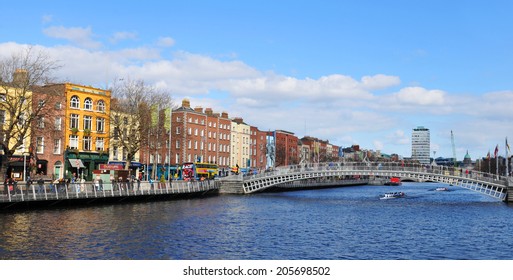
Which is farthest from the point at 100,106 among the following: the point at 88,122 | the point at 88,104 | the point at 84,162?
the point at 84,162

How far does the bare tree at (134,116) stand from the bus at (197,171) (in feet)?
49.0

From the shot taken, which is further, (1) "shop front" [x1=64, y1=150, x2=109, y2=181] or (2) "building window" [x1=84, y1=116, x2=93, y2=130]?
(2) "building window" [x1=84, y1=116, x2=93, y2=130]

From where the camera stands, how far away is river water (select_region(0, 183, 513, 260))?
29.6 metres

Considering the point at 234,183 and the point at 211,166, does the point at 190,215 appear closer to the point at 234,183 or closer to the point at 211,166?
the point at 234,183

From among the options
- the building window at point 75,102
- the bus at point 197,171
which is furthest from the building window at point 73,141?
the bus at point 197,171

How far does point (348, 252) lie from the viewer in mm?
30891

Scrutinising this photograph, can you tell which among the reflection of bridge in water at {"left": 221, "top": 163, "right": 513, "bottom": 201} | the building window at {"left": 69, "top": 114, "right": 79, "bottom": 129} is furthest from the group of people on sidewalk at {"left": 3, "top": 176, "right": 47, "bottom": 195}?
the reflection of bridge in water at {"left": 221, "top": 163, "right": 513, "bottom": 201}

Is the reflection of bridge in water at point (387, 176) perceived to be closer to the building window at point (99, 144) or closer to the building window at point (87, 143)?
the building window at point (99, 144)

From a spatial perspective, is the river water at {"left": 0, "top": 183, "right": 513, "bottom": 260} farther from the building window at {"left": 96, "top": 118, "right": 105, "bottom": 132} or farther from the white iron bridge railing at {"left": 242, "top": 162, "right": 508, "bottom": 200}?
the building window at {"left": 96, "top": 118, "right": 105, "bottom": 132}

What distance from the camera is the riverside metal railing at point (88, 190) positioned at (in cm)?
4506

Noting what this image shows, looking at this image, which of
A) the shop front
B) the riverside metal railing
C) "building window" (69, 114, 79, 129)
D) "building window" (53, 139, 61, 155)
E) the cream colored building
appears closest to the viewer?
the riverside metal railing

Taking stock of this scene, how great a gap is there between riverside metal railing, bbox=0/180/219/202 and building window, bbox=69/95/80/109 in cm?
1911

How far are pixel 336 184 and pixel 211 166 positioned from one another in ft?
147
